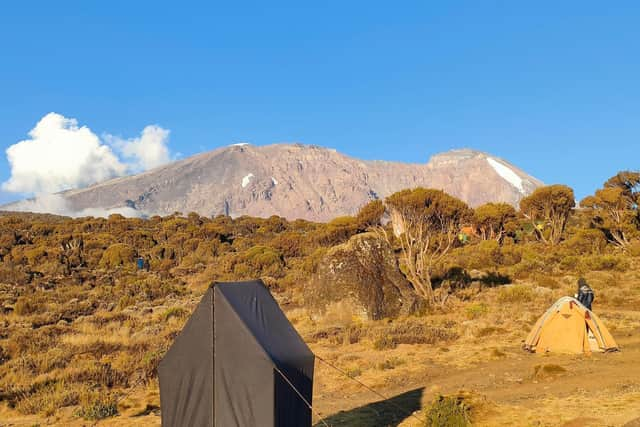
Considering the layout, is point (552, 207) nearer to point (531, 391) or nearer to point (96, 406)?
point (531, 391)

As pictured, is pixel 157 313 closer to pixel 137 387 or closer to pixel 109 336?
pixel 109 336

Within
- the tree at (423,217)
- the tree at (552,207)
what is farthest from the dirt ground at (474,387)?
the tree at (552,207)

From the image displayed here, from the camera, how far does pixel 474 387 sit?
444 inches

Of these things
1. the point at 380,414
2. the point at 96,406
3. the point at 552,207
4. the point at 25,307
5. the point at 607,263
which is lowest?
the point at 380,414

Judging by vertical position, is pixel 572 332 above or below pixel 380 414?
above

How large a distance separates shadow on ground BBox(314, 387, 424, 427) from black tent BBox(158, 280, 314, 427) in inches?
78.1

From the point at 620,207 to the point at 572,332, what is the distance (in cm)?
3185

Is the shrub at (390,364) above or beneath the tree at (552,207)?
beneath

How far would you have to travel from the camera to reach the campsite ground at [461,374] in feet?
30.5

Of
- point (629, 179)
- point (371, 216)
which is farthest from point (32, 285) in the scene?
point (629, 179)

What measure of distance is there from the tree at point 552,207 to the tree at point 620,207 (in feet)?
7.72

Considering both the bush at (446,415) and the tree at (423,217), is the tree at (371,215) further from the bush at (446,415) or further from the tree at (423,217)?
the bush at (446,415)

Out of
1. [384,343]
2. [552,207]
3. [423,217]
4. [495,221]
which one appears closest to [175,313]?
[384,343]

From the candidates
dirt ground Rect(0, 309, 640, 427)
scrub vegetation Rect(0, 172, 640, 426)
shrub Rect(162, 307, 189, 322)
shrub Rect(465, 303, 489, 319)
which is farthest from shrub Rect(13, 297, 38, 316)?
shrub Rect(465, 303, 489, 319)
